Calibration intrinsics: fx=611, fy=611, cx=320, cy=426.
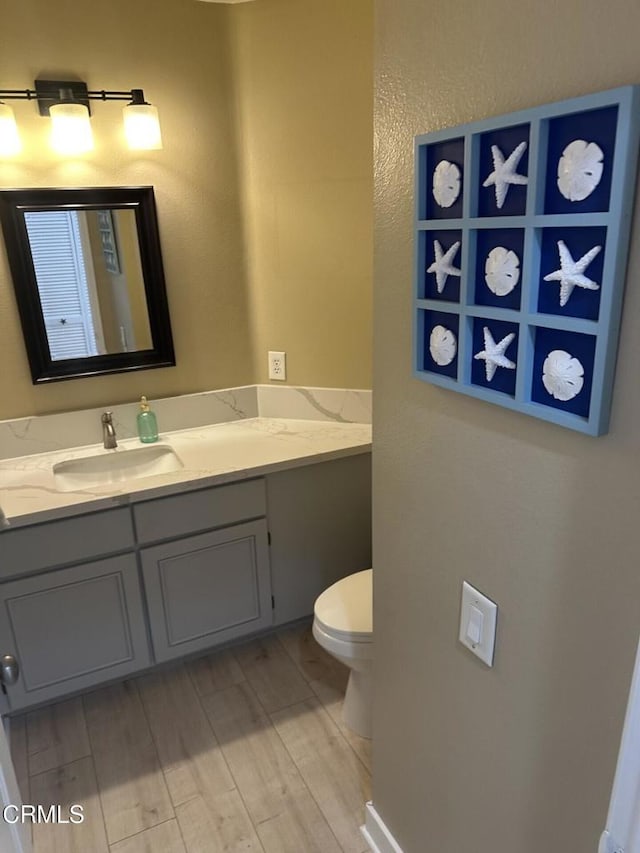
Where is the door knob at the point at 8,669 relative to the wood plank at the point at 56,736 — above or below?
above

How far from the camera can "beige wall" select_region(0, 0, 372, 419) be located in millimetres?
2107

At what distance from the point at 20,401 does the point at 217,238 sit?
0.98 metres

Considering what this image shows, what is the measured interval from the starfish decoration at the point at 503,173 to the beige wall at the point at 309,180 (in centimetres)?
152

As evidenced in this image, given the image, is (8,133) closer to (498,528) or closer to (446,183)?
(446,183)

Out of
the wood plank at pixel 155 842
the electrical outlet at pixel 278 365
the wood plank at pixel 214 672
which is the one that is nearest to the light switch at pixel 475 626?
the wood plank at pixel 155 842

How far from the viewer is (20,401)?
228cm

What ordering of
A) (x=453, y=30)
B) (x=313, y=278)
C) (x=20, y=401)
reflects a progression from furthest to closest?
(x=313, y=278)
(x=20, y=401)
(x=453, y=30)

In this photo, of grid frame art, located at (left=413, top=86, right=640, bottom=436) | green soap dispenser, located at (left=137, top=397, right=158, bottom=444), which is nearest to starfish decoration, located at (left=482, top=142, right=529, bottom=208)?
grid frame art, located at (left=413, top=86, right=640, bottom=436)

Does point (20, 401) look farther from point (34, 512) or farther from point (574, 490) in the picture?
point (574, 490)

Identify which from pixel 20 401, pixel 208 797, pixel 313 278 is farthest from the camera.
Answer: pixel 313 278

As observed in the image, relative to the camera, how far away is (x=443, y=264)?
977mm

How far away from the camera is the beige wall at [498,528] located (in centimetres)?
78

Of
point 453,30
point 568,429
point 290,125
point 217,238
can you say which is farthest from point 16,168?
point 568,429

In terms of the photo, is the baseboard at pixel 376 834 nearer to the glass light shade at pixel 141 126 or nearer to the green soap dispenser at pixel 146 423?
the green soap dispenser at pixel 146 423
